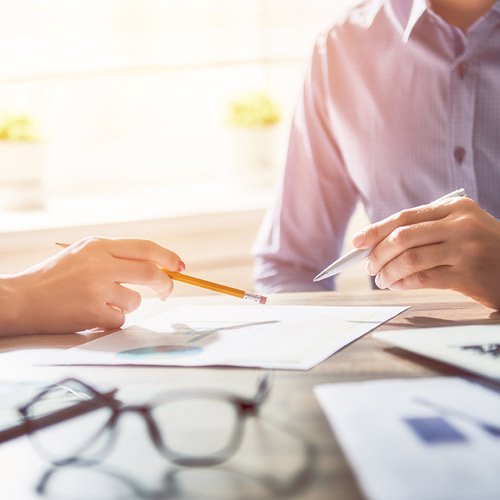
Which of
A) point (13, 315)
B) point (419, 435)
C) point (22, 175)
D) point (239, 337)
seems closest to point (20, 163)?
point (22, 175)

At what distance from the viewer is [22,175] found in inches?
90.6

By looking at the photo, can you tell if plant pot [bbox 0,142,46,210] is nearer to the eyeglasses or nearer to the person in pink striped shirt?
the person in pink striped shirt

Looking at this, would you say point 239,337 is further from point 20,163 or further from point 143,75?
point 143,75

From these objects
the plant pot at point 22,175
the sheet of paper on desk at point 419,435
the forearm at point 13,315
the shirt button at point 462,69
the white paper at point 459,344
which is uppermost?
the plant pot at point 22,175

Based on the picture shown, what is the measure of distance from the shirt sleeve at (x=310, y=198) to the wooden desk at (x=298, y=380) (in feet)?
1.30

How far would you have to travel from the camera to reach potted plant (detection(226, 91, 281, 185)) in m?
Answer: 2.45

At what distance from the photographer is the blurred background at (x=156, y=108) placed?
7.54 ft

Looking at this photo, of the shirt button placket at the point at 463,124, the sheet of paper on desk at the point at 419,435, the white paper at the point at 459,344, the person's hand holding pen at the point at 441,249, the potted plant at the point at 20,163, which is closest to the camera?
the sheet of paper on desk at the point at 419,435

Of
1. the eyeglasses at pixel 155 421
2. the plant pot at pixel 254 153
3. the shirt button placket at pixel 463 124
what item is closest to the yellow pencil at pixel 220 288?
the eyeglasses at pixel 155 421

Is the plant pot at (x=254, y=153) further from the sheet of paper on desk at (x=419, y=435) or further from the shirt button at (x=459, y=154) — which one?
the sheet of paper on desk at (x=419, y=435)

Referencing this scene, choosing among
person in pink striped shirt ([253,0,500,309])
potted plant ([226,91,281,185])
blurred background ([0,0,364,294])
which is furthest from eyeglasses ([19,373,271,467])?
potted plant ([226,91,281,185])

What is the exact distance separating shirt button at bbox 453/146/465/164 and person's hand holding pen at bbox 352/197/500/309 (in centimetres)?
50

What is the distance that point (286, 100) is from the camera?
264 centimetres

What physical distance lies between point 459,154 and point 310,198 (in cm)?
28
